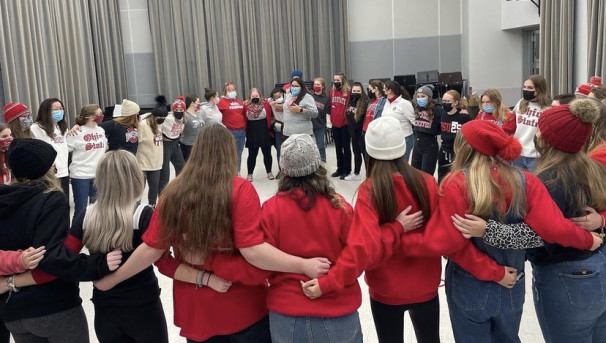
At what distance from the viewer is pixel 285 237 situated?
1.91m

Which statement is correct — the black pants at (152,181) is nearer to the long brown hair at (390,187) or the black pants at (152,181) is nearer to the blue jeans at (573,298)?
the long brown hair at (390,187)

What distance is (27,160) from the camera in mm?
2062

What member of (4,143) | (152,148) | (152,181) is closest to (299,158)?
(4,143)

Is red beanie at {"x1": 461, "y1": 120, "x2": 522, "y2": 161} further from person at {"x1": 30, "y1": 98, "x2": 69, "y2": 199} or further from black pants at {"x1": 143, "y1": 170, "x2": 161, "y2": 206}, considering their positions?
black pants at {"x1": 143, "y1": 170, "x2": 161, "y2": 206}

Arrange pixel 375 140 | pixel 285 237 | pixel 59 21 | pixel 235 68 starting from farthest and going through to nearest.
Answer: pixel 235 68, pixel 59 21, pixel 375 140, pixel 285 237

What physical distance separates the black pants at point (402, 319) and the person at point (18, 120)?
369 centimetres

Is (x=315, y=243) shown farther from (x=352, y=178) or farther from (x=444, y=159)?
(x=352, y=178)

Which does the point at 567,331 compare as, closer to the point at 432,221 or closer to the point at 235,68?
the point at 432,221

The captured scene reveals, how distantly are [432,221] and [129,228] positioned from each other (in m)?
1.14

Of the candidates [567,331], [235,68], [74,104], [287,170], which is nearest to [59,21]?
[74,104]

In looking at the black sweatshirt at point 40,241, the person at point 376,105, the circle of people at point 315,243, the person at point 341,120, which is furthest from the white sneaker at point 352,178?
the black sweatshirt at point 40,241

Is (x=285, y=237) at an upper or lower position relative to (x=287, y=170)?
lower

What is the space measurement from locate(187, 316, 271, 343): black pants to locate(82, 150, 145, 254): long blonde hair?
49 centimetres

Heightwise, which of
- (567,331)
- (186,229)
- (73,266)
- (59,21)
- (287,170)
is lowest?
(567,331)
